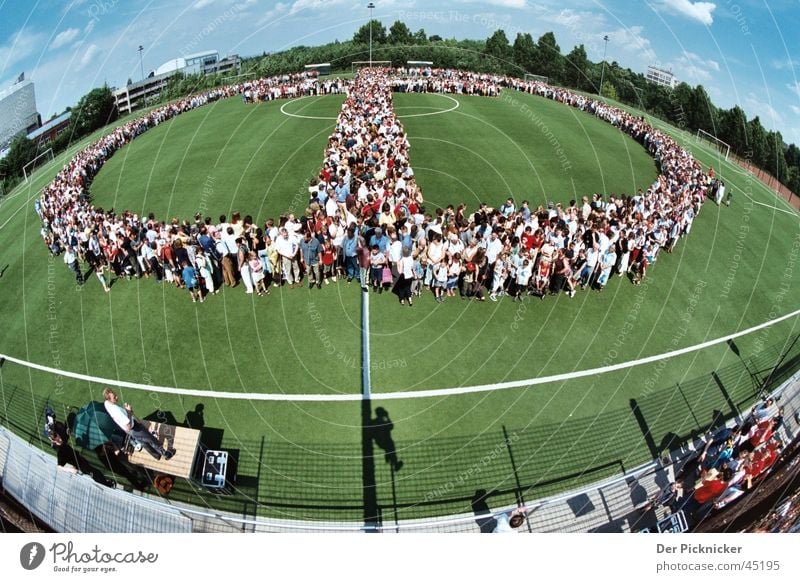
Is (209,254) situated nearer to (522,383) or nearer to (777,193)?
(522,383)

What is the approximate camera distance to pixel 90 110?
23.5m

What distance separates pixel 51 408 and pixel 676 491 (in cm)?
1268

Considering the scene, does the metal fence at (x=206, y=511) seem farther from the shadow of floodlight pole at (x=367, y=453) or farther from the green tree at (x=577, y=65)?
the green tree at (x=577, y=65)

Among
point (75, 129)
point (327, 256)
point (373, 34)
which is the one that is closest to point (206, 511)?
point (327, 256)

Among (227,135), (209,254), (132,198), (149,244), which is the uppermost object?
(227,135)

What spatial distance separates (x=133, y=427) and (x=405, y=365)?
5.33 metres

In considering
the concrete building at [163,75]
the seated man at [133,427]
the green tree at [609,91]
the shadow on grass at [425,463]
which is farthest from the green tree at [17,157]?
the green tree at [609,91]

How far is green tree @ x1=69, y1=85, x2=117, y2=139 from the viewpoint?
75.7 ft

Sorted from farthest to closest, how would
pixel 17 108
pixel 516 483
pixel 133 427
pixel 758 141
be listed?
1. pixel 758 141
2. pixel 17 108
3. pixel 516 483
4. pixel 133 427

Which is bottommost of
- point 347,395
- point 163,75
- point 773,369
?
point 347,395

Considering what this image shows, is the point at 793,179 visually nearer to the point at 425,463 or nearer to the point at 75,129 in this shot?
the point at 425,463

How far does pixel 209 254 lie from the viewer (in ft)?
36.3

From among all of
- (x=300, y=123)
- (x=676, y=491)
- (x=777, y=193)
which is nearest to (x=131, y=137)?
(x=300, y=123)
